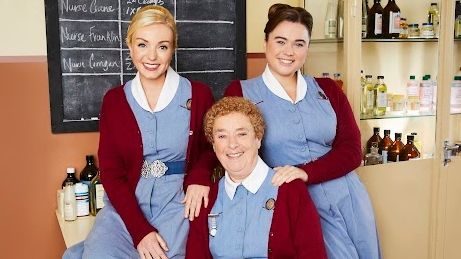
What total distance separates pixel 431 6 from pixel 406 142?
74 cm

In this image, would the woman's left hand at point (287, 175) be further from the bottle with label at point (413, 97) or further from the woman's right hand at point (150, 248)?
the bottle with label at point (413, 97)

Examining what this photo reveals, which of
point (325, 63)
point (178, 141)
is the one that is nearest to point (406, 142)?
point (325, 63)

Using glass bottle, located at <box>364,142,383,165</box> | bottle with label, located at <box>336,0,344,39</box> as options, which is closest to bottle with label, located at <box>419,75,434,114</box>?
glass bottle, located at <box>364,142,383,165</box>

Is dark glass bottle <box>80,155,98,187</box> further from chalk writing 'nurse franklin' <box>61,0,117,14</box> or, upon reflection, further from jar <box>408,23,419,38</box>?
jar <box>408,23,419,38</box>

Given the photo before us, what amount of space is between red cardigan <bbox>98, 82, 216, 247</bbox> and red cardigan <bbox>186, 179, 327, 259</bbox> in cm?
19

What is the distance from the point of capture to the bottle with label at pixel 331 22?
2.60 meters

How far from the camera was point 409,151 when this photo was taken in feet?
9.21

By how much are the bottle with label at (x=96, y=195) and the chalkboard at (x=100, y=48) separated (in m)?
0.25

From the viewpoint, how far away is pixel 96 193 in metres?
2.38

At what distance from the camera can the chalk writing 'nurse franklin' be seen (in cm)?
235

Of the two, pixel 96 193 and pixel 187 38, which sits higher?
pixel 187 38

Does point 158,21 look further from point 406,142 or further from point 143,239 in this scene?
point 406,142

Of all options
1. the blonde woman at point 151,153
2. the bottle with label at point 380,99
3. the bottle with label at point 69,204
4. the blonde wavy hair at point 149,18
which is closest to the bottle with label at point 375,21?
the bottle with label at point 380,99

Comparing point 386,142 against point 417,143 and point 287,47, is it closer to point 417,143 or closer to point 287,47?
point 417,143
